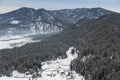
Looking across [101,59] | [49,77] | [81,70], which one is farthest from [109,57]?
[49,77]

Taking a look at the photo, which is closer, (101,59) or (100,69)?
(100,69)

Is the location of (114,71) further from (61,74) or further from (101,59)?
(61,74)

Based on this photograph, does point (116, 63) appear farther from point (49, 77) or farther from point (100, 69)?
point (49, 77)

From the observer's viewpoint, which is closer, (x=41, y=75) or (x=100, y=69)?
(x=100, y=69)

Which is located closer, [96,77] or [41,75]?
[96,77]

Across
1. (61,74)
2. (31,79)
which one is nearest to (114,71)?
(61,74)

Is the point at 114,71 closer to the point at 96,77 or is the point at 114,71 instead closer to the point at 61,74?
the point at 96,77

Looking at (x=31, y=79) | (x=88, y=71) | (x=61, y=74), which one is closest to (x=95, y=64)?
(x=88, y=71)
